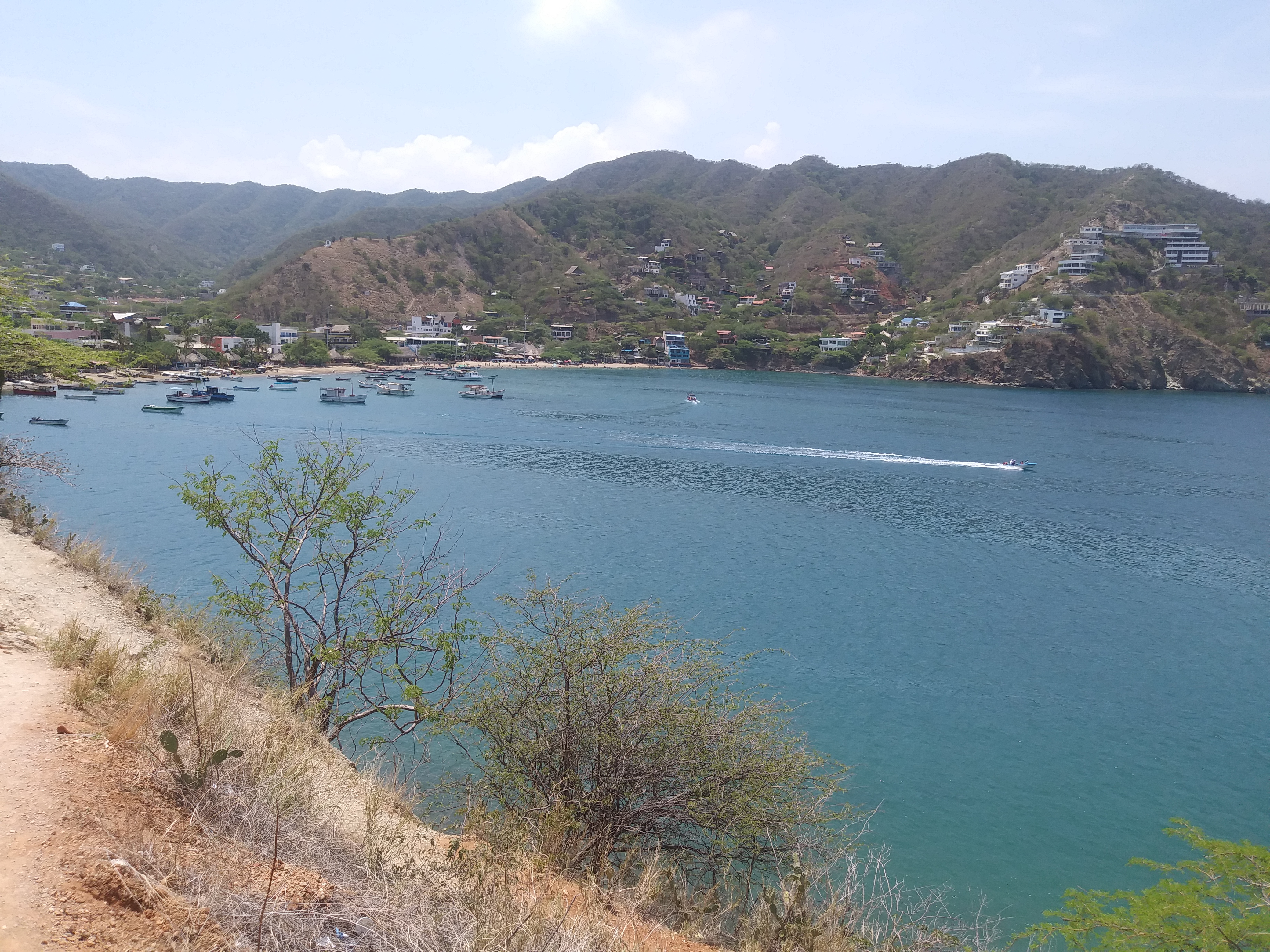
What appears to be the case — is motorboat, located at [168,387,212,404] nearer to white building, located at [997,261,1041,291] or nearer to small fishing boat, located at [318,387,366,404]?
small fishing boat, located at [318,387,366,404]

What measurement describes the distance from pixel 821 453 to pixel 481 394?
120 ft

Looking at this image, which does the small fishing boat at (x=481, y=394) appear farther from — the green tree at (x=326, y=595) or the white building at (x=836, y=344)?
the white building at (x=836, y=344)

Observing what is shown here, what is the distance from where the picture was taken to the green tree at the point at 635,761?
8.20 meters

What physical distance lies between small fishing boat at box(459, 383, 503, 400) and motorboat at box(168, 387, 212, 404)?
2167 centimetres

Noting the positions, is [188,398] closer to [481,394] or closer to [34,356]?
[481,394]

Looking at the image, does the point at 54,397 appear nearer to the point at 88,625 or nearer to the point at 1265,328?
the point at 88,625

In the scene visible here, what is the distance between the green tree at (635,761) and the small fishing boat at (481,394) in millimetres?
65763

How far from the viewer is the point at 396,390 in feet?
246

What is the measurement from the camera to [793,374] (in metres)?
117

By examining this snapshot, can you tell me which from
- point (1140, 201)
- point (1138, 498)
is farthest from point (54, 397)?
point (1140, 201)

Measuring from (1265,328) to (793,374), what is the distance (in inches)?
2488

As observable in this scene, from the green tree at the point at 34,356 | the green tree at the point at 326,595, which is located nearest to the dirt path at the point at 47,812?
the green tree at the point at 326,595

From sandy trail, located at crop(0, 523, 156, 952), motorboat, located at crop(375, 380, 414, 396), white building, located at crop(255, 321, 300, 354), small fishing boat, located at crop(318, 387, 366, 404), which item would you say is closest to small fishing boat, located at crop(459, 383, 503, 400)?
motorboat, located at crop(375, 380, 414, 396)

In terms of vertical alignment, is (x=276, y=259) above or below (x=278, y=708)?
above
